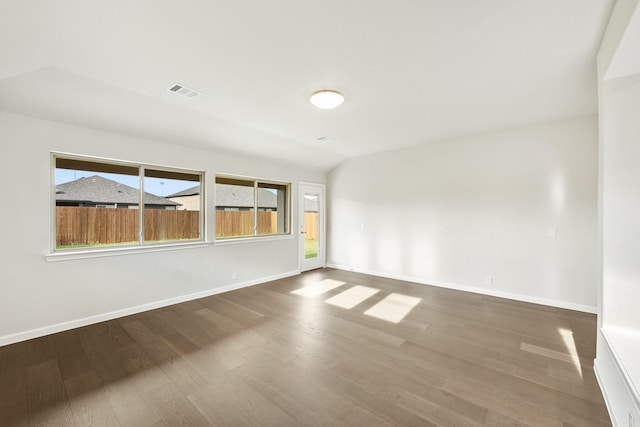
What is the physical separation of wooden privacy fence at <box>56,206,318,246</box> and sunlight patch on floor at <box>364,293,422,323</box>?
2770 mm

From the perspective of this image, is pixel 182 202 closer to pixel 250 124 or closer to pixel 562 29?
pixel 250 124

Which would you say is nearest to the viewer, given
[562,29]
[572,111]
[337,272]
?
[562,29]

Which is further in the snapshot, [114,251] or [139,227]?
[139,227]

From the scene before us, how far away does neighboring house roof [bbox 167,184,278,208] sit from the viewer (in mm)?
4403

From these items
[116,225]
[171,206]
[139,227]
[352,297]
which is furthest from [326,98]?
[116,225]

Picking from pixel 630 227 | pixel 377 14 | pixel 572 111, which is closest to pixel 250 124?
pixel 377 14

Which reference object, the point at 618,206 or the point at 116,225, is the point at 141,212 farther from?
the point at 618,206

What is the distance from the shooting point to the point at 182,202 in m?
4.28

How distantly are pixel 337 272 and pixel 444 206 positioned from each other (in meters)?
2.66

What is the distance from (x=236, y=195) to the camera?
4.97m

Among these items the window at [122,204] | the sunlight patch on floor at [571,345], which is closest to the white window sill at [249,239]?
the window at [122,204]

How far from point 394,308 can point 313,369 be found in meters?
1.85

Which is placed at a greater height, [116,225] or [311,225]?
[116,225]

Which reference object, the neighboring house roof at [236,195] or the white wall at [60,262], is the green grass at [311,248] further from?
the white wall at [60,262]
